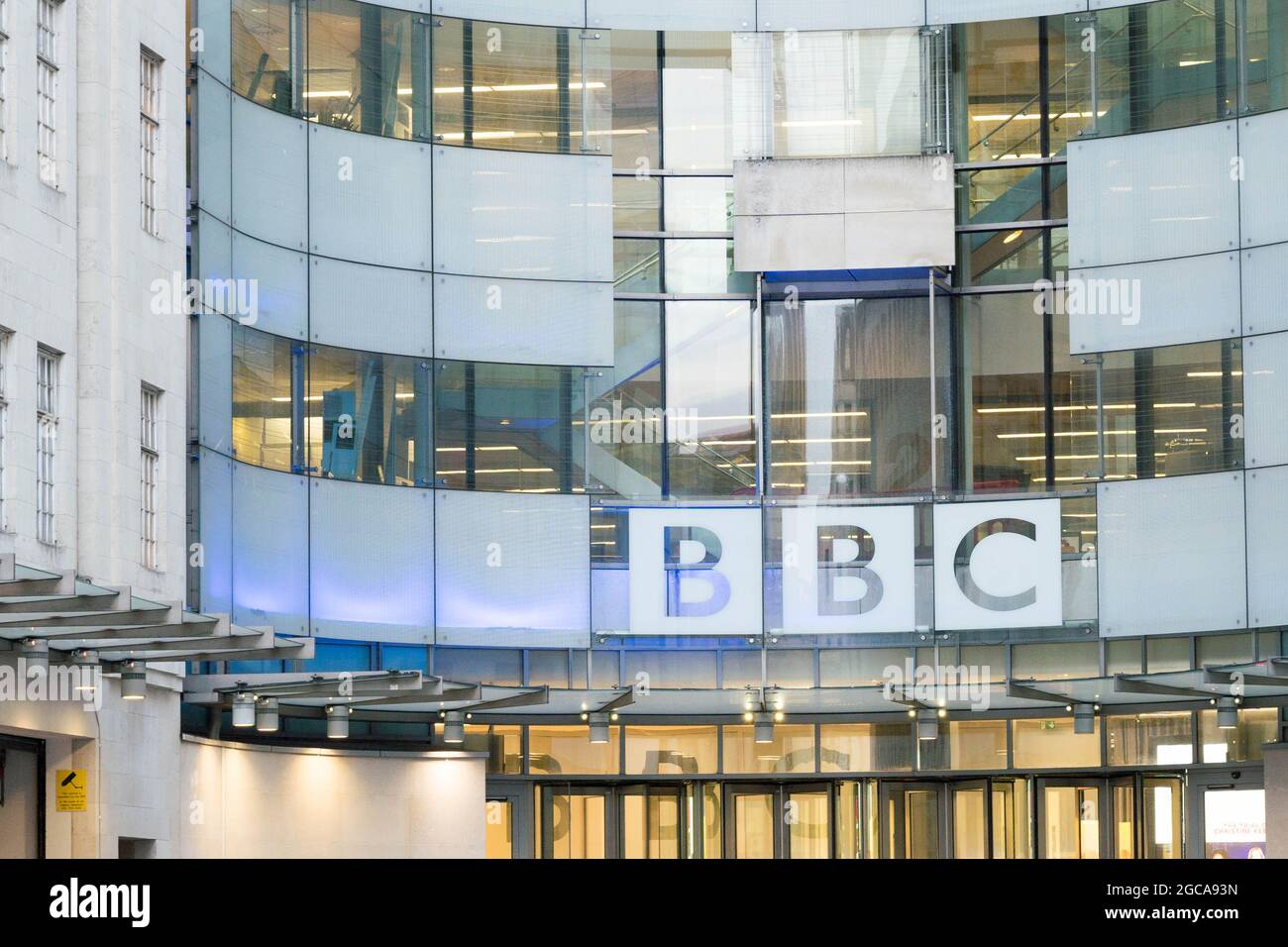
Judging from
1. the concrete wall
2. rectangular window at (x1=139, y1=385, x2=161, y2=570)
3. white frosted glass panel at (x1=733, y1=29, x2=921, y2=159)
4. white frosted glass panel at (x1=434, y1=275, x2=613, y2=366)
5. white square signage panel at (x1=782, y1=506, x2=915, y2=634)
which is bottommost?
the concrete wall

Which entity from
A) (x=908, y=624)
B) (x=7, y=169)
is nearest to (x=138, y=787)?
(x=7, y=169)

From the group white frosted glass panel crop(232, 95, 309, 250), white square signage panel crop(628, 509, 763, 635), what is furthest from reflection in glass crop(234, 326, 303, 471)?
white square signage panel crop(628, 509, 763, 635)

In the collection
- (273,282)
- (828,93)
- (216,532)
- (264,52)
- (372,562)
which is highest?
(264,52)

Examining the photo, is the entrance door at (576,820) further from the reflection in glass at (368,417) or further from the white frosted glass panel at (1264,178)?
the white frosted glass panel at (1264,178)

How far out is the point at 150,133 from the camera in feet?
77.5

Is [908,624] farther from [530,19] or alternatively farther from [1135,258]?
[530,19]

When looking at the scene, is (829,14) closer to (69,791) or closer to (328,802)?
(328,802)

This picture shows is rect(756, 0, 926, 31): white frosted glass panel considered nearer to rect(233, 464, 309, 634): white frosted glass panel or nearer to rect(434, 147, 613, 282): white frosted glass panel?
rect(434, 147, 613, 282): white frosted glass panel

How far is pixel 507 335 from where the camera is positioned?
92.5 ft

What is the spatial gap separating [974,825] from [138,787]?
13025 mm

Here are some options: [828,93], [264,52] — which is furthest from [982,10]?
[264,52]

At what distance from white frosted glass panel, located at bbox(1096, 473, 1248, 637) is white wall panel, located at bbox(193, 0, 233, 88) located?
13.7 meters

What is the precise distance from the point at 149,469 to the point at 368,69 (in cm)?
769

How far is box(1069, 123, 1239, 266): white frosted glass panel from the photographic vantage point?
27.3 meters
